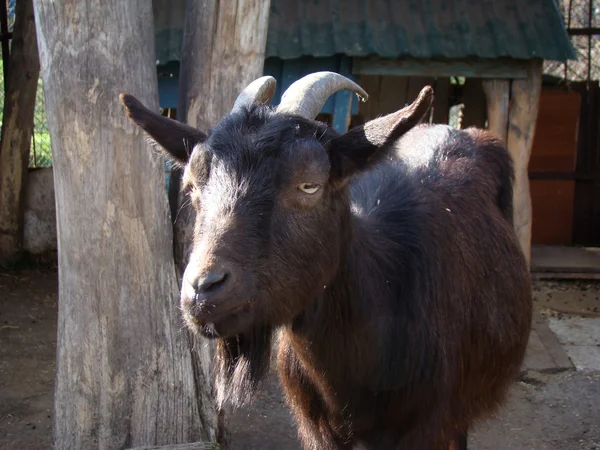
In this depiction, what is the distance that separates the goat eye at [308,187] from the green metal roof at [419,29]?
3.84m

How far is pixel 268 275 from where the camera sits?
2.71 metres

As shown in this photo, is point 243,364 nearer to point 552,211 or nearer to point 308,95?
point 308,95

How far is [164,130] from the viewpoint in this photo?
319 cm

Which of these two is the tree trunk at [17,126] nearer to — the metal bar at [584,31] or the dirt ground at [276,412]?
the dirt ground at [276,412]

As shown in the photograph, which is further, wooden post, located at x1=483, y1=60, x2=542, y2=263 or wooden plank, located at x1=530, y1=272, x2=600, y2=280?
wooden plank, located at x1=530, y1=272, x2=600, y2=280

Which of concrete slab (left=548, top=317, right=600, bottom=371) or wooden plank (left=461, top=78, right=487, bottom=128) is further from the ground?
wooden plank (left=461, top=78, right=487, bottom=128)

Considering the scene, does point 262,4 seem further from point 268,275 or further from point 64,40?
point 268,275

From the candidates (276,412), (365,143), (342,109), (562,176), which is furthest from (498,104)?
(365,143)

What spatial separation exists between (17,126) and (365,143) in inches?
250

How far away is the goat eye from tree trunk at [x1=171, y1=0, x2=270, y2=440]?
3.88 ft

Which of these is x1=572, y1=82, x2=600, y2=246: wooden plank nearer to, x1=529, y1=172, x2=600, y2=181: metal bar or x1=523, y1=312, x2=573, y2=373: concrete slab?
x1=529, y1=172, x2=600, y2=181: metal bar

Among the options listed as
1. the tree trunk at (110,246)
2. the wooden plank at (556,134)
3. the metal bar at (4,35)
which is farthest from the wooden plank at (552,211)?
the tree trunk at (110,246)

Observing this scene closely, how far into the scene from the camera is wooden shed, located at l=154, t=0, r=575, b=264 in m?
6.62

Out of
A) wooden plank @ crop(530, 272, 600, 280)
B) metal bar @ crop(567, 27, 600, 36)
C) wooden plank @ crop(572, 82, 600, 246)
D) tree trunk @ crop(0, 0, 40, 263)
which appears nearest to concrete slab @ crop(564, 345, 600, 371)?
wooden plank @ crop(530, 272, 600, 280)
